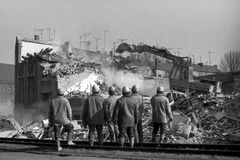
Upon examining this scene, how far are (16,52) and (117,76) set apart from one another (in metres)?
13.7

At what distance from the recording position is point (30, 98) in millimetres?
29234

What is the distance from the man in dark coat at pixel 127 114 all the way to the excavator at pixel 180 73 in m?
15.0

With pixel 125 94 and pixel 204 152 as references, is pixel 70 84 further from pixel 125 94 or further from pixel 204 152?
pixel 204 152

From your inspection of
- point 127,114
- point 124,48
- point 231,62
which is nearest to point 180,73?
point 124,48

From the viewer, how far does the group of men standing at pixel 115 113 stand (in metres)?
10.4

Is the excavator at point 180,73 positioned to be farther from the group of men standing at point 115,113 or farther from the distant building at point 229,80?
the group of men standing at point 115,113

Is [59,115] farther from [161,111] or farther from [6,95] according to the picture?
[6,95]

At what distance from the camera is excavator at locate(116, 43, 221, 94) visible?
2508 cm

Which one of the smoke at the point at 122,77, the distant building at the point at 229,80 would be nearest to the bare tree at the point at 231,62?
the distant building at the point at 229,80

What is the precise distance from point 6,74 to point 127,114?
2370 inches

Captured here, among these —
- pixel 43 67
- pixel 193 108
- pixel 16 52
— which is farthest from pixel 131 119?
pixel 16 52

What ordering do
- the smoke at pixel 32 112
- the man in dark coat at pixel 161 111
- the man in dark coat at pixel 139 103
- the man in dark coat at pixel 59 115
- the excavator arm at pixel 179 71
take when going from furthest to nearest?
the smoke at pixel 32 112
the excavator arm at pixel 179 71
the man in dark coat at pixel 161 111
the man in dark coat at pixel 139 103
the man in dark coat at pixel 59 115

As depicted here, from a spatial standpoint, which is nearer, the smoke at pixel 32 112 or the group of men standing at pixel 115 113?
the group of men standing at pixel 115 113

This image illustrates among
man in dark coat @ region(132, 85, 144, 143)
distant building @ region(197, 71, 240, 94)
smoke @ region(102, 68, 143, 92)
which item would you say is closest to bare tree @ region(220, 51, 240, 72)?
A: distant building @ region(197, 71, 240, 94)
